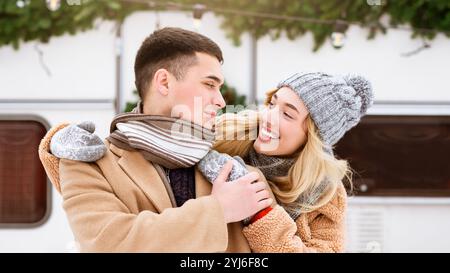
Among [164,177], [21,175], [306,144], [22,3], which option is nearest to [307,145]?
[306,144]

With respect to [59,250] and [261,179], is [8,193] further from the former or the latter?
[261,179]

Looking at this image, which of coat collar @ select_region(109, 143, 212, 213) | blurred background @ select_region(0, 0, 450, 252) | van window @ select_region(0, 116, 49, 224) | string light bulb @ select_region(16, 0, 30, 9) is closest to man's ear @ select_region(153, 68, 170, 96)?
coat collar @ select_region(109, 143, 212, 213)

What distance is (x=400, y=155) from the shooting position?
449 centimetres

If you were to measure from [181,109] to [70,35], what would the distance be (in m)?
2.74

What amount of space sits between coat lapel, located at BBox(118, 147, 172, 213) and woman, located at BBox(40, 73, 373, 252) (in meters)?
0.45

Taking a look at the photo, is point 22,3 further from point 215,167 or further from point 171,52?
point 215,167

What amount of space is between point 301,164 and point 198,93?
0.55 meters

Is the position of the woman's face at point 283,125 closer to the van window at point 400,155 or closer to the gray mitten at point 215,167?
the gray mitten at point 215,167

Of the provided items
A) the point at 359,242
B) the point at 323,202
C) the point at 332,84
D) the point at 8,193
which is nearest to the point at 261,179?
the point at 323,202

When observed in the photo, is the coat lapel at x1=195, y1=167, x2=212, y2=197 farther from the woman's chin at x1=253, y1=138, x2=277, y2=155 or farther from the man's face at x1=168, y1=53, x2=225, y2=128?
the woman's chin at x1=253, y1=138, x2=277, y2=155

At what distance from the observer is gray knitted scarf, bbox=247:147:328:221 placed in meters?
2.29

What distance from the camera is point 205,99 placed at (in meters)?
2.04

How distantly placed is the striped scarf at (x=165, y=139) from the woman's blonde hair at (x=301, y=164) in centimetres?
38

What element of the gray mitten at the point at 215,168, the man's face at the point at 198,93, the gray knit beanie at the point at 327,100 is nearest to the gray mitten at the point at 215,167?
the gray mitten at the point at 215,168
